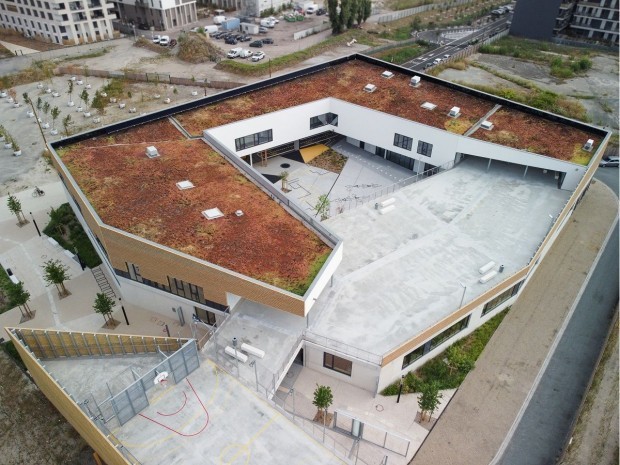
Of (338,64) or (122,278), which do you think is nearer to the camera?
(122,278)

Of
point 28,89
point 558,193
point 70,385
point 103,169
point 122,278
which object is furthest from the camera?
point 28,89

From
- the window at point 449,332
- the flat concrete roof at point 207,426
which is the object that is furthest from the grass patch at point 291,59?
the flat concrete roof at point 207,426

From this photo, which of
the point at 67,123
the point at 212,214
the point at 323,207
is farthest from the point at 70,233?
the point at 67,123

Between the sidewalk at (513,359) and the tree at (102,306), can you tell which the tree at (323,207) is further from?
the tree at (102,306)

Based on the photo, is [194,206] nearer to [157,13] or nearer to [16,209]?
[16,209]

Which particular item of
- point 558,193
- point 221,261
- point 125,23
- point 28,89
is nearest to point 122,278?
point 221,261

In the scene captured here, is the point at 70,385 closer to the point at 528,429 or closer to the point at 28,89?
the point at 528,429
